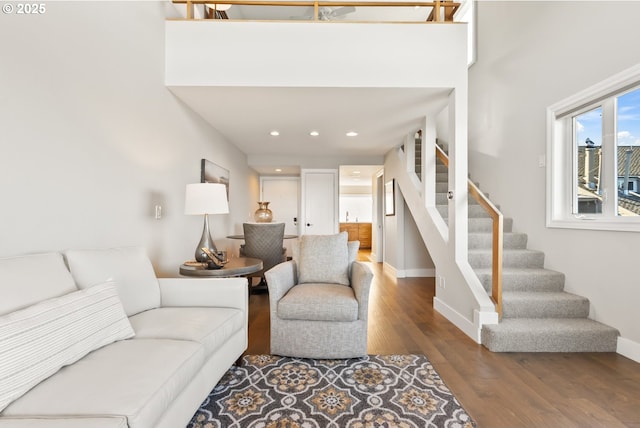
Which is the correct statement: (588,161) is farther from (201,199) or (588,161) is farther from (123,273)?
(123,273)

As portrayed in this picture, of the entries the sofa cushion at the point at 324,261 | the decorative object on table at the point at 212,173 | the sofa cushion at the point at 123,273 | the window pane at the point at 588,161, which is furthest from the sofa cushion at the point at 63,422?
the window pane at the point at 588,161

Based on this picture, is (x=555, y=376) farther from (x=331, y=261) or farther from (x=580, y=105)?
(x=580, y=105)

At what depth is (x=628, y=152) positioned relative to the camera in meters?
2.47

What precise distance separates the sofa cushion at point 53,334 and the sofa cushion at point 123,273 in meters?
0.21

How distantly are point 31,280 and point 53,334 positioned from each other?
0.31 m

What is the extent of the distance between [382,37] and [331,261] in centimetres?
217

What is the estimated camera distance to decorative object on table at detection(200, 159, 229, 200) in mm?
3660

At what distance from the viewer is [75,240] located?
5.98 feet

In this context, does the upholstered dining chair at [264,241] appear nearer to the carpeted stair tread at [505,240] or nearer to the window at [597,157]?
the carpeted stair tread at [505,240]

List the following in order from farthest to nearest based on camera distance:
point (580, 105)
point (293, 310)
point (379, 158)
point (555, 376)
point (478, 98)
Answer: point (379, 158) → point (478, 98) → point (580, 105) → point (293, 310) → point (555, 376)

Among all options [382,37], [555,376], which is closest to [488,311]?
[555,376]

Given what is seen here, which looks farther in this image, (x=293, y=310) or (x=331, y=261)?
(x=331, y=261)

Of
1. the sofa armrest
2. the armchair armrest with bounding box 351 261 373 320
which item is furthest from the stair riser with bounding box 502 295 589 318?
the sofa armrest

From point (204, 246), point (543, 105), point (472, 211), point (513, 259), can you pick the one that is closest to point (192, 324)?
point (204, 246)
